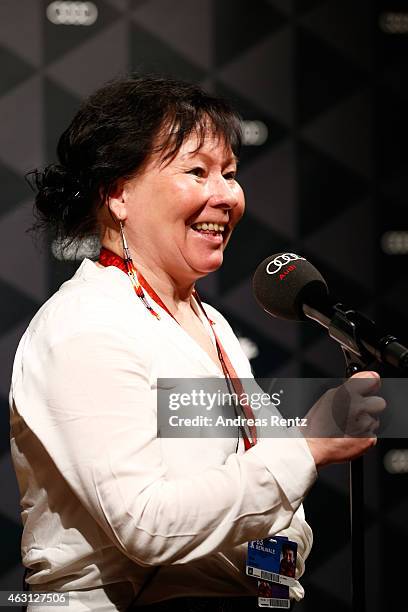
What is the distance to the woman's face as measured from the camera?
1.57 m

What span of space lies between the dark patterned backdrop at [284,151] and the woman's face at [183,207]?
1.15 metres

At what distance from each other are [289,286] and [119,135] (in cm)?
44

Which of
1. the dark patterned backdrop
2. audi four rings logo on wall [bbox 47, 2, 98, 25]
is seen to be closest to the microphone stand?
the dark patterned backdrop

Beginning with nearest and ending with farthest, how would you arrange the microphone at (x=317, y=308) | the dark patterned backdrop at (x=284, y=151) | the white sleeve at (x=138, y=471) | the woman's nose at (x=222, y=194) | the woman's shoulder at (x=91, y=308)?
the microphone at (x=317, y=308) < the white sleeve at (x=138, y=471) < the woman's shoulder at (x=91, y=308) < the woman's nose at (x=222, y=194) < the dark patterned backdrop at (x=284, y=151)

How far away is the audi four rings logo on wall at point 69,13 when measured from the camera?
2730mm

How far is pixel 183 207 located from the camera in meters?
1.58

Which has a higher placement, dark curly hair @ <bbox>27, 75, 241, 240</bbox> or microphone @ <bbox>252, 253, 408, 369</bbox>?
dark curly hair @ <bbox>27, 75, 241, 240</bbox>

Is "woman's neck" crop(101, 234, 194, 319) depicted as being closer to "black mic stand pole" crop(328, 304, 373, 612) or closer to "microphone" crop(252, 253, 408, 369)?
"microphone" crop(252, 253, 408, 369)

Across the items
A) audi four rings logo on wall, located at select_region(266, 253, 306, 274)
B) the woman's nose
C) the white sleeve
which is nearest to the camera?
the white sleeve

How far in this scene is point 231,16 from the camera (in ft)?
9.43

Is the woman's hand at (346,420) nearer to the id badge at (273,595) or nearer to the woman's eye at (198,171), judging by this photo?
the id badge at (273,595)

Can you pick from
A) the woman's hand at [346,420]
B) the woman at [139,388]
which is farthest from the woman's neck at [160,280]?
the woman's hand at [346,420]

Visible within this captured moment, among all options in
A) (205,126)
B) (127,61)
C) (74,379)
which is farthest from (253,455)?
(127,61)

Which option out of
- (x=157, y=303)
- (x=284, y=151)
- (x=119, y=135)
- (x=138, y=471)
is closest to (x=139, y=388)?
(x=138, y=471)
